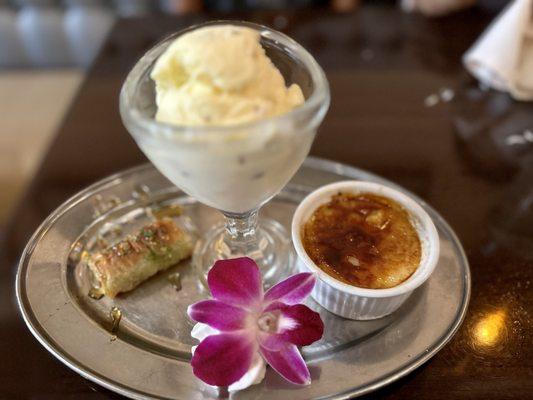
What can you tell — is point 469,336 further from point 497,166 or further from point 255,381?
point 497,166

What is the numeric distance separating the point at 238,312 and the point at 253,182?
162 millimetres

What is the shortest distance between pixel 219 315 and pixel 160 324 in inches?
4.2

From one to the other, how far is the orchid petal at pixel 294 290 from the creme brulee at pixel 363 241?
0.11 ft

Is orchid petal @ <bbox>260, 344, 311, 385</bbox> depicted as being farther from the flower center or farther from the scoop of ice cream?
the scoop of ice cream

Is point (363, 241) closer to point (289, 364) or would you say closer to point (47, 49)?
point (289, 364)

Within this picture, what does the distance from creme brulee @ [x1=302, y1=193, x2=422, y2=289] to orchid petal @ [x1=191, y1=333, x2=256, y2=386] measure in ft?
0.48

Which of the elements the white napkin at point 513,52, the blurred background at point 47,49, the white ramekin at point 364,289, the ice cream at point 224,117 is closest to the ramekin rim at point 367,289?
the white ramekin at point 364,289

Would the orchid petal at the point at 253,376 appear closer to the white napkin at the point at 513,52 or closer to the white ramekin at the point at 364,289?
the white ramekin at the point at 364,289

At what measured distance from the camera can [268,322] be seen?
2.06ft

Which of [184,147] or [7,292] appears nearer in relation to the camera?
[184,147]

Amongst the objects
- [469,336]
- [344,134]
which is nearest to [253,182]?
[469,336]

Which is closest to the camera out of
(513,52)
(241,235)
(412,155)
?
(241,235)

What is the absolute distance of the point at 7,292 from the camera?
713 mm

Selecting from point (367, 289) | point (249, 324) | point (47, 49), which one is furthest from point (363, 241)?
point (47, 49)
